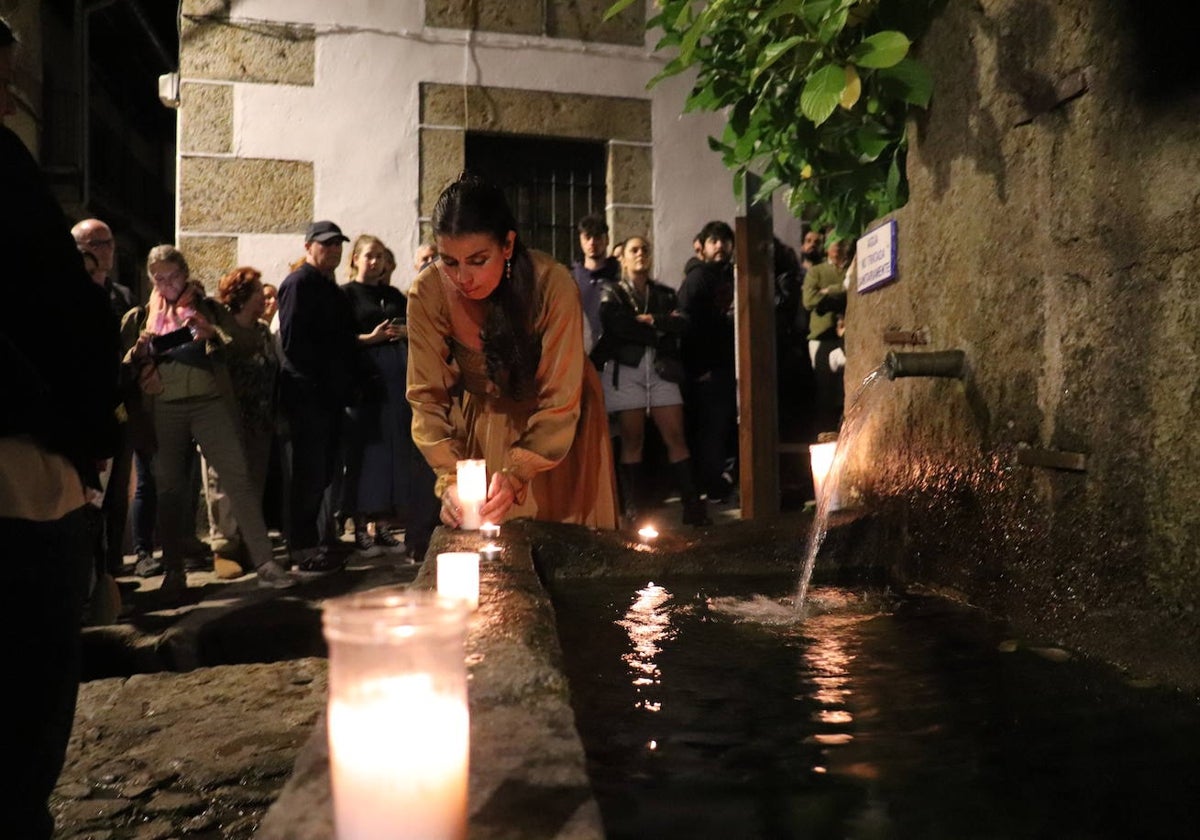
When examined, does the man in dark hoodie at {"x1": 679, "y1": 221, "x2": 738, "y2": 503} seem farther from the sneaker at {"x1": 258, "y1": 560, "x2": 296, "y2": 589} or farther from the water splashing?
the sneaker at {"x1": 258, "y1": 560, "x2": 296, "y2": 589}

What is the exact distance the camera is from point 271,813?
135 centimetres

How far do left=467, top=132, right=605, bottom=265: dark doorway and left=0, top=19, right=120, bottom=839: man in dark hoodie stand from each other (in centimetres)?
734

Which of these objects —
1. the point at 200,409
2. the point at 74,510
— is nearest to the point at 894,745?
the point at 74,510

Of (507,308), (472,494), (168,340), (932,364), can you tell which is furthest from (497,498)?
(168,340)

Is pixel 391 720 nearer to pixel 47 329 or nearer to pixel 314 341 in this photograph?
pixel 47 329

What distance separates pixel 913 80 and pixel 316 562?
4392 mm

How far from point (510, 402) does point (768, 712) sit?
182 cm

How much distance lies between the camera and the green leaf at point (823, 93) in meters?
3.66

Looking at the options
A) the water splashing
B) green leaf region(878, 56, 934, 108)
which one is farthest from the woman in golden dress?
green leaf region(878, 56, 934, 108)

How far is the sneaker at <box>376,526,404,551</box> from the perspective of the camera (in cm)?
692

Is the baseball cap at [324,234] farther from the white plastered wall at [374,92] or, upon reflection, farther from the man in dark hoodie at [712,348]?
the man in dark hoodie at [712,348]

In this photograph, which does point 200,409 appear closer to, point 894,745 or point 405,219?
point 405,219

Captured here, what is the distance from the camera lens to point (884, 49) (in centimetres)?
365

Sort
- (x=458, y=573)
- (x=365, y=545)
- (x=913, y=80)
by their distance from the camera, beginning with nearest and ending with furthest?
(x=458, y=573) → (x=913, y=80) → (x=365, y=545)
